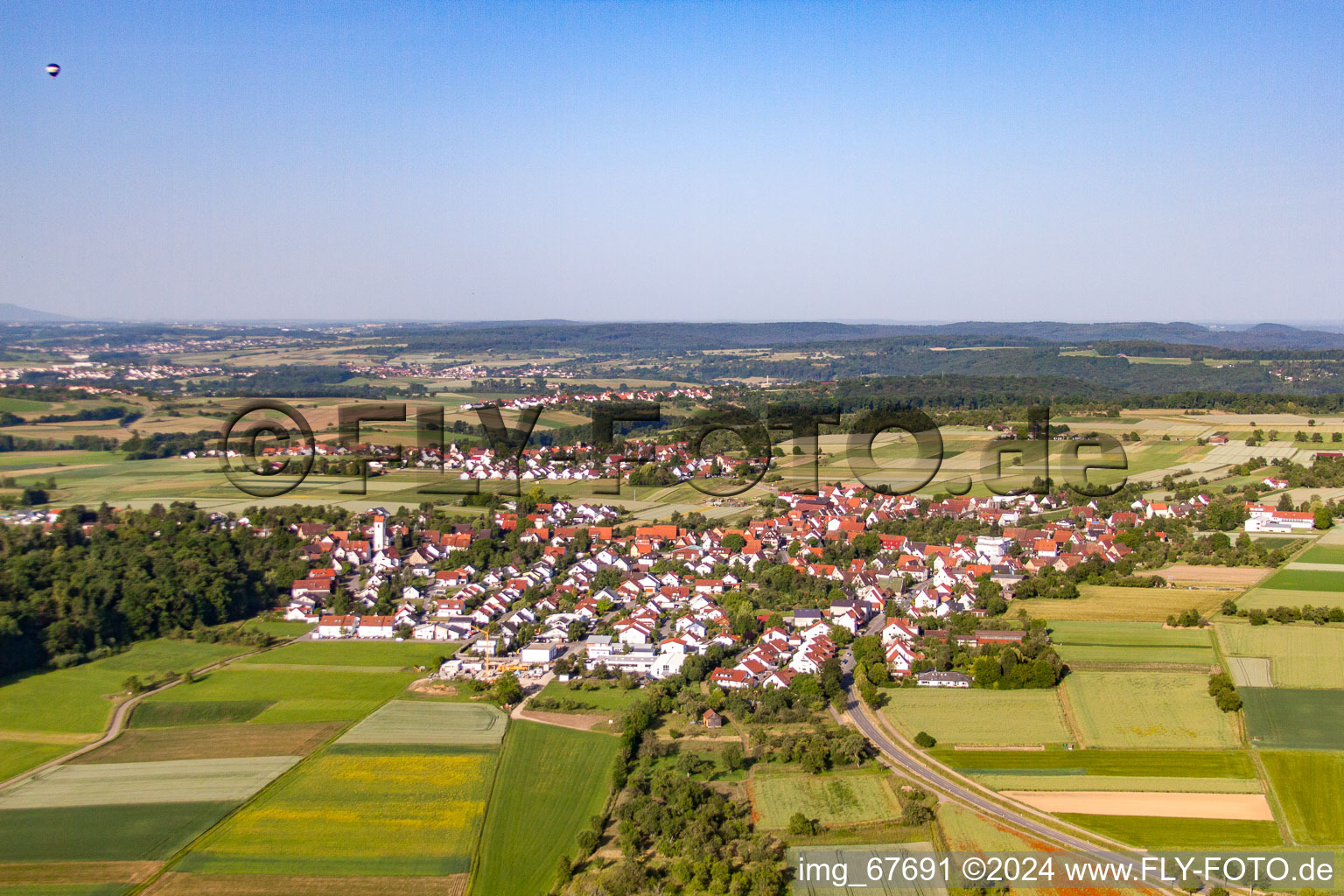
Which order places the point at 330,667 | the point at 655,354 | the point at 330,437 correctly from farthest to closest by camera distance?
the point at 655,354 < the point at 330,437 < the point at 330,667

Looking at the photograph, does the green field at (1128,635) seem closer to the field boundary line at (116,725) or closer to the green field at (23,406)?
the field boundary line at (116,725)

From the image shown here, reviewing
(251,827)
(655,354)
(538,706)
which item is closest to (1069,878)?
(538,706)

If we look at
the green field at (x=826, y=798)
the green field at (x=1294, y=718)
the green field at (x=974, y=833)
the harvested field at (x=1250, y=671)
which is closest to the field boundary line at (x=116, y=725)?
the green field at (x=826, y=798)

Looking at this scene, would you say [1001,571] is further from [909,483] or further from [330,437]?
[330,437]

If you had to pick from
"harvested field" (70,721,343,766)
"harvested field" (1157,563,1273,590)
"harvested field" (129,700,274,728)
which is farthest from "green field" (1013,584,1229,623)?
"harvested field" (129,700,274,728)

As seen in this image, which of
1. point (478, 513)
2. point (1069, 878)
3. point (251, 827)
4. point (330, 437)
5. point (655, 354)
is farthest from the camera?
point (655, 354)

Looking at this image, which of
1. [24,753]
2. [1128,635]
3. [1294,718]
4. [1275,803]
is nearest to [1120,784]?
[1275,803]

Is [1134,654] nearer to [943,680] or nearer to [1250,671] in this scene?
[1250,671]

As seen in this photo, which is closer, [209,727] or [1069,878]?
[1069,878]
